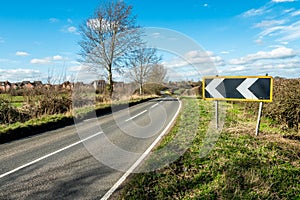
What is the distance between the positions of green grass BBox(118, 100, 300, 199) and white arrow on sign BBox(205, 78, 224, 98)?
74.7 inches

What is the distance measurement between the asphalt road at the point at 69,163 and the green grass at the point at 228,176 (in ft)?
2.55

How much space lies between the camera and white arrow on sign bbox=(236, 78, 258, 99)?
6.24 meters

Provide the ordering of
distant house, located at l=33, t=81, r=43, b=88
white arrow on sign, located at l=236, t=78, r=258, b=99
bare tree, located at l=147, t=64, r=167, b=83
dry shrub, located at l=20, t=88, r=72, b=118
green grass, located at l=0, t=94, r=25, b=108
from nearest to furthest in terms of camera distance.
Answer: white arrow on sign, located at l=236, t=78, r=258, b=99 → green grass, located at l=0, t=94, r=25, b=108 → dry shrub, located at l=20, t=88, r=72, b=118 → distant house, located at l=33, t=81, r=43, b=88 → bare tree, located at l=147, t=64, r=167, b=83

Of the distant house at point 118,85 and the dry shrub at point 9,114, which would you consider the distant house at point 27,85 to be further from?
the distant house at point 118,85

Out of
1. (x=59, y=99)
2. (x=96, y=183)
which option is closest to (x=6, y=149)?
(x=96, y=183)

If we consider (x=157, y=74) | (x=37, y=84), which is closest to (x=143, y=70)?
(x=157, y=74)

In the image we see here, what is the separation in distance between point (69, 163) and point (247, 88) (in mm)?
5162

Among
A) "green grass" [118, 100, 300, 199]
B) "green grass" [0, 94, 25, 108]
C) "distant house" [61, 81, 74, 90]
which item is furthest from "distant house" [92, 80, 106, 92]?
"green grass" [118, 100, 300, 199]

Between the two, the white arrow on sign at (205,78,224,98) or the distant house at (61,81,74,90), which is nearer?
the white arrow on sign at (205,78,224,98)

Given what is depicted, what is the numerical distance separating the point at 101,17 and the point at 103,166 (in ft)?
70.9

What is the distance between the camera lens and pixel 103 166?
4848 millimetres

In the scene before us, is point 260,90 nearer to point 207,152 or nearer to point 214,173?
point 207,152

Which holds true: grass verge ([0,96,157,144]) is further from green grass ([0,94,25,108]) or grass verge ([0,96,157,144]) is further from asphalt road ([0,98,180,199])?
green grass ([0,94,25,108])

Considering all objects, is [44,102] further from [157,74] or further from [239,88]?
[157,74]
